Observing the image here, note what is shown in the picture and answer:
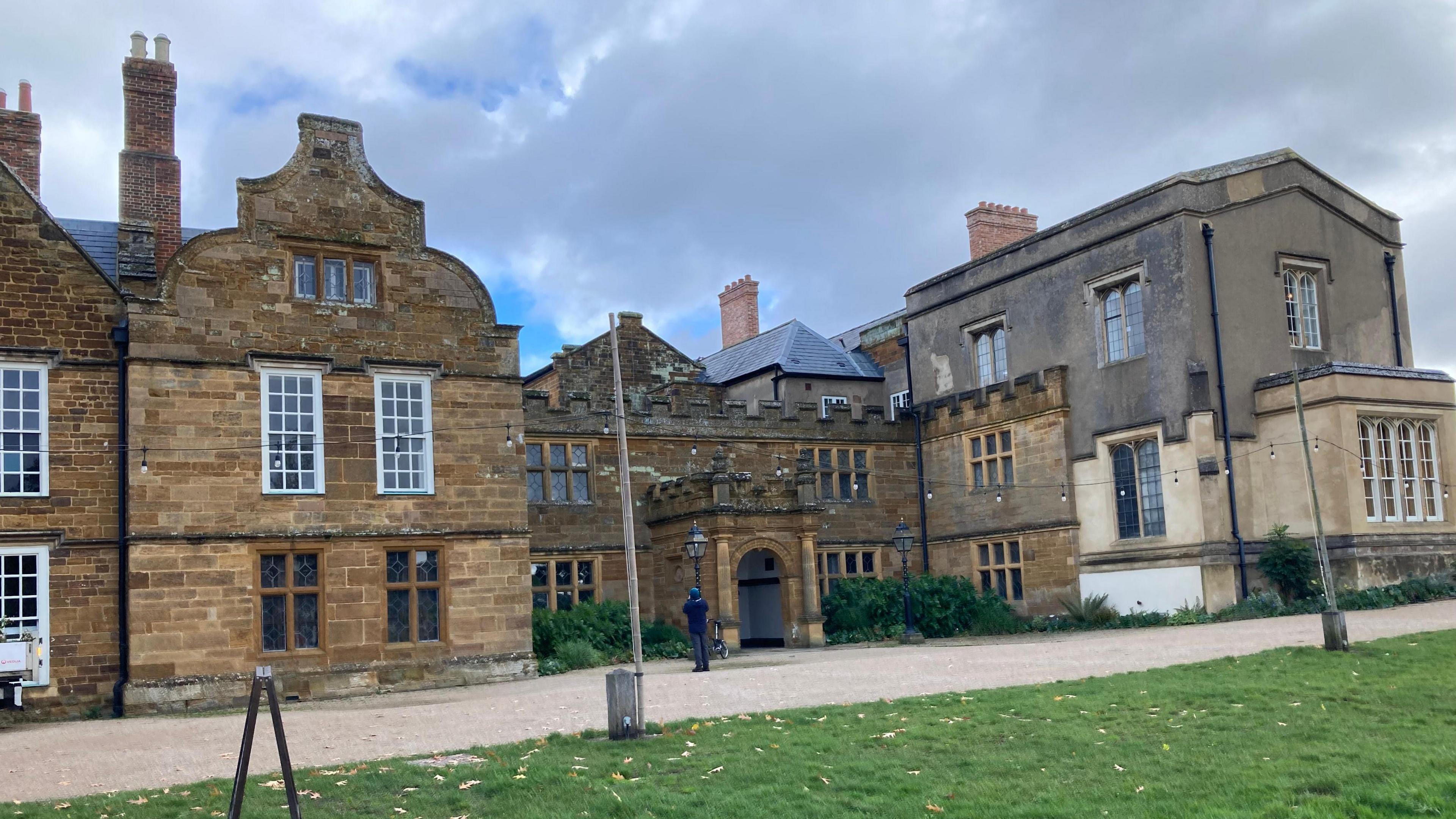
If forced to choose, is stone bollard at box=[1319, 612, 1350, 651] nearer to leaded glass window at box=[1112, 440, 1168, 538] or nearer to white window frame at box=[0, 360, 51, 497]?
leaded glass window at box=[1112, 440, 1168, 538]

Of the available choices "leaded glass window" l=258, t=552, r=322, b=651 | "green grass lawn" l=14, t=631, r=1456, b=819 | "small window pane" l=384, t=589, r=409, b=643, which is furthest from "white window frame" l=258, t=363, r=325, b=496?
"green grass lawn" l=14, t=631, r=1456, b=819

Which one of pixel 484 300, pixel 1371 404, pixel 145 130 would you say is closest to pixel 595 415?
pixel 484 300

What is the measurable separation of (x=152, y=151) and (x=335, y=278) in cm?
536

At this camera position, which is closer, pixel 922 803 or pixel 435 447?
pixel 922 803

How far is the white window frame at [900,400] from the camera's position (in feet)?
122

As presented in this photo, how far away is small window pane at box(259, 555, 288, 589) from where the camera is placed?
21.8 meters

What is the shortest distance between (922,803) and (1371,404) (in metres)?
21.5

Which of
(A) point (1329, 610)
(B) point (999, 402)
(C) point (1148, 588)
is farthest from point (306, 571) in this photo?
(B) point (999, 402)

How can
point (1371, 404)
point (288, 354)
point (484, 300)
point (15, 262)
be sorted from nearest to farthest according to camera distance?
point (15, 262)
point (288, 354)
point (484, 300)
point (1371, 404)

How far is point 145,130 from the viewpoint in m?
25.1

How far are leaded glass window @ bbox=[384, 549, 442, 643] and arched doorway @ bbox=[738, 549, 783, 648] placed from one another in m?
10.1

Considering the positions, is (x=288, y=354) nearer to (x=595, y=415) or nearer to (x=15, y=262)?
(x=15, y=262)

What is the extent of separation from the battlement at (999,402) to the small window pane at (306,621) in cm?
1756

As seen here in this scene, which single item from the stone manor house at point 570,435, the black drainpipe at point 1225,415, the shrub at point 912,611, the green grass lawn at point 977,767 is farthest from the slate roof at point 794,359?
the green grass lawn at point 977,767
